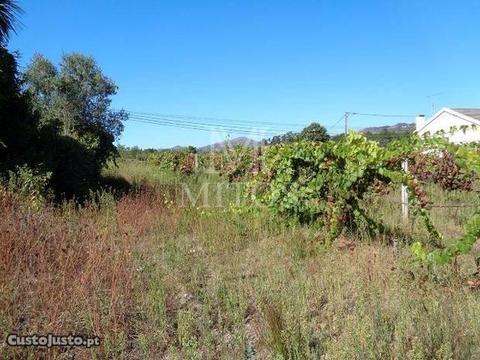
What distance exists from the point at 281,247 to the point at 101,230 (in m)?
2.27

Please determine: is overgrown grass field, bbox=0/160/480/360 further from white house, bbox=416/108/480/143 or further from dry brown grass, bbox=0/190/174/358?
white house, bbox=416/108/480/143

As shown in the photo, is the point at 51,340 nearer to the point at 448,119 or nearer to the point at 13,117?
the point at 13,117

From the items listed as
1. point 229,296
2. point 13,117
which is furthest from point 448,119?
point 229,296

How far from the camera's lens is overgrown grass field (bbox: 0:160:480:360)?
2822 millimetres

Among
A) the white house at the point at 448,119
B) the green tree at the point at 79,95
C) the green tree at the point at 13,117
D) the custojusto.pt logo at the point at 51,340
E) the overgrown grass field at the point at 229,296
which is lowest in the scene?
the custojusto.pt logo at the point at 51,340

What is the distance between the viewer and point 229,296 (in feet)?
11.8

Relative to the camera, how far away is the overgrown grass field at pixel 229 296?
2822mm

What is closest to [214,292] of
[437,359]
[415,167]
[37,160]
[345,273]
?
[345,273]

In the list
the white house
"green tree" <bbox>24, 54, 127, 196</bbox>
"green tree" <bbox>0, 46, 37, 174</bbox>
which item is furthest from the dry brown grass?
the white house

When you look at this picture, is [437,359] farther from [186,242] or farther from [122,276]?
[186,242]

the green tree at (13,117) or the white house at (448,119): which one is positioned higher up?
the white house at (448,119)

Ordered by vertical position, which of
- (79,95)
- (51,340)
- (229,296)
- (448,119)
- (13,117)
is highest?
(448,119)

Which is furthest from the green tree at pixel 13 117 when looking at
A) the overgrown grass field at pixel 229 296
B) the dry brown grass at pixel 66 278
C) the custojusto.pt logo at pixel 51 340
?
the custojusto.pt logo at pixel 51 340

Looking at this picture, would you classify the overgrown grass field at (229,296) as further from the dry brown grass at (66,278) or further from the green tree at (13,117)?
the green tree at (13,117)
